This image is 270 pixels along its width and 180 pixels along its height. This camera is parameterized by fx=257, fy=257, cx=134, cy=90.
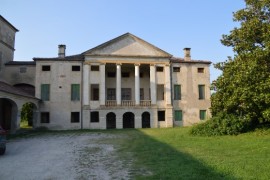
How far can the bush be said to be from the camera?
19609 millimetres

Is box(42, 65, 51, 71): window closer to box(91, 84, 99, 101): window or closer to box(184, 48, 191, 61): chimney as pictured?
box(91, 84, 99, 101): window

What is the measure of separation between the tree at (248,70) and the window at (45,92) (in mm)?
19153

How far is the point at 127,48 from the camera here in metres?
32.2

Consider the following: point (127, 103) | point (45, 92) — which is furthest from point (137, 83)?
point (45, 92)

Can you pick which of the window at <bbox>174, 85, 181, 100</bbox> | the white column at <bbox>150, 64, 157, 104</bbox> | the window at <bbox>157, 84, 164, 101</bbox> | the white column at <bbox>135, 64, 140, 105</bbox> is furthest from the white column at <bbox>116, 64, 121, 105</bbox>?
the window at <bbox>174, 85, 181, 100</bbox>

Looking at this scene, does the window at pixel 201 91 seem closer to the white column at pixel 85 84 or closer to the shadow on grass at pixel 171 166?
the white column at pixel 85 84

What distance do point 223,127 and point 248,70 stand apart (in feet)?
Result: 15.6

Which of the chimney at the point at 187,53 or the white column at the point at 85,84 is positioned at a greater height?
the chimney at the point at 187,53

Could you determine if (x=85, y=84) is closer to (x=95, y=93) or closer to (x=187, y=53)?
(x=95, y=93)

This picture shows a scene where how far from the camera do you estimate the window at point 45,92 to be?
30.5 metres

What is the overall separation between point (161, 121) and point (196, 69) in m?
8.55

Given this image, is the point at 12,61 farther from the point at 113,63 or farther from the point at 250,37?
the point at 250,37

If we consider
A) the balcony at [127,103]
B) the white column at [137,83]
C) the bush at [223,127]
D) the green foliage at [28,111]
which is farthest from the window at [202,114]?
the green foliage at [28,111]

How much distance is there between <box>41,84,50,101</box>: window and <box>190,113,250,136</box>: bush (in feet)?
59.9
